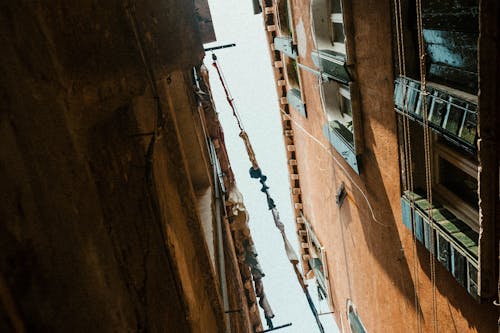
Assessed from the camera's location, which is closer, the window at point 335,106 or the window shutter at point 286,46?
the window at point 335,106

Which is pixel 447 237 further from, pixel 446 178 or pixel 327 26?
pixel 327 26

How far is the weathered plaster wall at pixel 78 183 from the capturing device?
1.03 meters

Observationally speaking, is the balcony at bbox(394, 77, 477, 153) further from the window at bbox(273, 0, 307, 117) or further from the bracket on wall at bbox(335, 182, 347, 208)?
the window at bbox(273, 0, 307, 117)

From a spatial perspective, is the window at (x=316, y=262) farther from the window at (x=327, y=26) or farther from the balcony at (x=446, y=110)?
the balcony at (x=446, y=110)

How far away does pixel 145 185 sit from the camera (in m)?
2.15

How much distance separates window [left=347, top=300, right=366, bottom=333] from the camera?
26.5ft

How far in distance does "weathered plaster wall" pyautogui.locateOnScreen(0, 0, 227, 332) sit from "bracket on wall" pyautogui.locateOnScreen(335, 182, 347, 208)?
458 cm

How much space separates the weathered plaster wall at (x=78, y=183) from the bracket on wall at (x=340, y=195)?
4578 millimetres

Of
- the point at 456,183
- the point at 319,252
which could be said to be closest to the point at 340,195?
the point at 456,183

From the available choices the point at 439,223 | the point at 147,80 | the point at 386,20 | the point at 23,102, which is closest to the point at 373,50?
the point at 386,20

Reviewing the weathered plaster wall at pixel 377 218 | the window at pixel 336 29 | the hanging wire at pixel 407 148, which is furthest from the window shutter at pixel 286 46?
the hanging wire at pixel 407 148

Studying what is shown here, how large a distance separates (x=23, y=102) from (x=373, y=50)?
3985 mm

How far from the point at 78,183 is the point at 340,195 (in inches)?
234

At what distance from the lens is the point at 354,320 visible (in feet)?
27.9
